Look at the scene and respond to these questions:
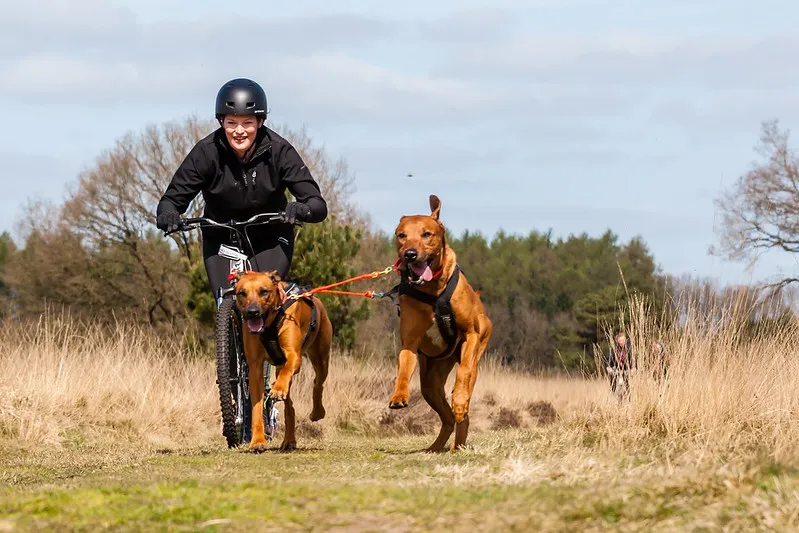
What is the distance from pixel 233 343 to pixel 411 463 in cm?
247

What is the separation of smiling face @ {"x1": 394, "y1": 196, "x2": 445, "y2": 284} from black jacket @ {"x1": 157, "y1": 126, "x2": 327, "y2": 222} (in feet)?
3.73

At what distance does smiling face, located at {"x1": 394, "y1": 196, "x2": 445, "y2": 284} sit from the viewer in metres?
7.12

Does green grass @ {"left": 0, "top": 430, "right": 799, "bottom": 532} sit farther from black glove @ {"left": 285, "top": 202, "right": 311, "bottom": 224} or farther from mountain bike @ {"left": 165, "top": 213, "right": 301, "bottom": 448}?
black glove @ {"left": 285, "top": 202, "right": 311, "bottom": 224}

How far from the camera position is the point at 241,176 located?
27.2 ft

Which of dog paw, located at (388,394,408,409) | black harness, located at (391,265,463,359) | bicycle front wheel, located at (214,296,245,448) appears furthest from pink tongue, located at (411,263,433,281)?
bicycle front wheel, located at (214,296,245,448)

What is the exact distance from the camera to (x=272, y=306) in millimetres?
7820

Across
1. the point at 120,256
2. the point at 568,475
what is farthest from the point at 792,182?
the point at 568,475

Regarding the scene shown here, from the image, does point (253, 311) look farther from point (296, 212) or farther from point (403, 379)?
point (403, 379)

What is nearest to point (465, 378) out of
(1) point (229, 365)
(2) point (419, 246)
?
(2) point (419, 246)

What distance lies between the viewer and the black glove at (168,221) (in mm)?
8133

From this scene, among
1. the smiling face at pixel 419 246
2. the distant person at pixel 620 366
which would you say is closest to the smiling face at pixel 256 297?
the smiling face at pixel 419 246

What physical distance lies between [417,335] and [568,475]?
2.44 meters

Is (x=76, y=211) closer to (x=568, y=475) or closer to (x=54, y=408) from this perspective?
(x=54, y=408)

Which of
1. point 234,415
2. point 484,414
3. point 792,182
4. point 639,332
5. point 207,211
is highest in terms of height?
point 792,182
